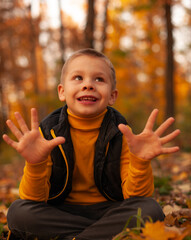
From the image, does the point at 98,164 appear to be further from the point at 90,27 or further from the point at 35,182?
the point at 90,27

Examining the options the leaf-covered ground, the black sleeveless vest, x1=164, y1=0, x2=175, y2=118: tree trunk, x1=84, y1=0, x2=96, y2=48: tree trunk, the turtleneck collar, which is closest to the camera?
the leaf-covered ground

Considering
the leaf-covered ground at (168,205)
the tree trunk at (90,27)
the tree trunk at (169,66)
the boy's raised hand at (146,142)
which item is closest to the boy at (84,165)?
the boy's raised hand at (146,142)

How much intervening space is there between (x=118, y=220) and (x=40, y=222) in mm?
519

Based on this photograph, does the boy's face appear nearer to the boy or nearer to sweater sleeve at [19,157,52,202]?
the boy

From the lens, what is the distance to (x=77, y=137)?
2195 mm

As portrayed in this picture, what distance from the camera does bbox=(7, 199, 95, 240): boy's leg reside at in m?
1.89

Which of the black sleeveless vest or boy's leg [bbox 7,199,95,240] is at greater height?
the black sleeveless vest

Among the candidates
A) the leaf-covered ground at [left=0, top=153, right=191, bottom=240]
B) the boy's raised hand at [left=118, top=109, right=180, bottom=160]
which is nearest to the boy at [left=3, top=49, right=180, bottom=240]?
the boy's raised hand at [left=118, top=109, right=180, bottom=160]

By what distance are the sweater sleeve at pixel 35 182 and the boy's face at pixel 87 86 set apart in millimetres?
503

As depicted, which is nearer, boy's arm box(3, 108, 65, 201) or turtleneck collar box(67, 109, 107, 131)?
boy's arm box(3, 108, 65, 201)

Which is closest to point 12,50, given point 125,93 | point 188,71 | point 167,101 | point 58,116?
point 125,93

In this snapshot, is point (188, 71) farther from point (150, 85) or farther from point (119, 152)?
point (119, 152)

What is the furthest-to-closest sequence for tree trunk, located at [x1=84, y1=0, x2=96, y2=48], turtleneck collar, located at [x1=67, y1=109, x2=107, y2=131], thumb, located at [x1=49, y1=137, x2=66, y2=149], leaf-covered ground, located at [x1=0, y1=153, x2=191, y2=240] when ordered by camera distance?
tree trunk, located at [x1=84, y1=0, x2=96, y2=48], turtleneck collar, located at [x1=67, y1=109, x2=107, y2=131], thumb, located at [x1=49, y1=137, x2=66, y2=149], leaf-covered ground, located at [x1=0, y1=153, x2=191, y2=240]

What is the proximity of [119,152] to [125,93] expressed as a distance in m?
11.1
